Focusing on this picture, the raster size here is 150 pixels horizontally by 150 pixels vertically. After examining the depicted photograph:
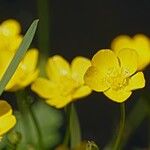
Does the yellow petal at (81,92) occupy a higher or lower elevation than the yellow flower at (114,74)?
lower

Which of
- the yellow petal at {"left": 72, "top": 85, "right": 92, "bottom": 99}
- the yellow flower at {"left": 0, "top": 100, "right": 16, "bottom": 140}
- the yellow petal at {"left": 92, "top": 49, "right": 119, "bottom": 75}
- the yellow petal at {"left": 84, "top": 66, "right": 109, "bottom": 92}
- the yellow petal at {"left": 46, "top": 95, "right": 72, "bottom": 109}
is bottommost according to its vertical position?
the yellow petal at {"left": 46, "top": 95, "right": 72, "bottom": 109}

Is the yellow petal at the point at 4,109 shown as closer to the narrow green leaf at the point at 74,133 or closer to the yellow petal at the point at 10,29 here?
the narrow green leaf at the point at 74,133

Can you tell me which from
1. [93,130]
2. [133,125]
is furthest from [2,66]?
[93,130]

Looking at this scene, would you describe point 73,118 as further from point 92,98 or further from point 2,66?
point 92,98

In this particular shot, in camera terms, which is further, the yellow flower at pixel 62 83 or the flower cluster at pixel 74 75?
the yellow flower at pixel 62 83

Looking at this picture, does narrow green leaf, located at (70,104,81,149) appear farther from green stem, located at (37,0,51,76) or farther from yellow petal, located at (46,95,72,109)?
green stem, located at (37,0,51,76)

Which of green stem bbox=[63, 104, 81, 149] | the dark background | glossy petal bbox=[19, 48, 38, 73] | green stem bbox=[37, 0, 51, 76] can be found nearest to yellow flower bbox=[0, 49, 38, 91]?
glossy petal bbox=[19, 48, 38, 73]

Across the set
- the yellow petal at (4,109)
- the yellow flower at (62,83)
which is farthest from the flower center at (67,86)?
the yellow petal at (4,109)
